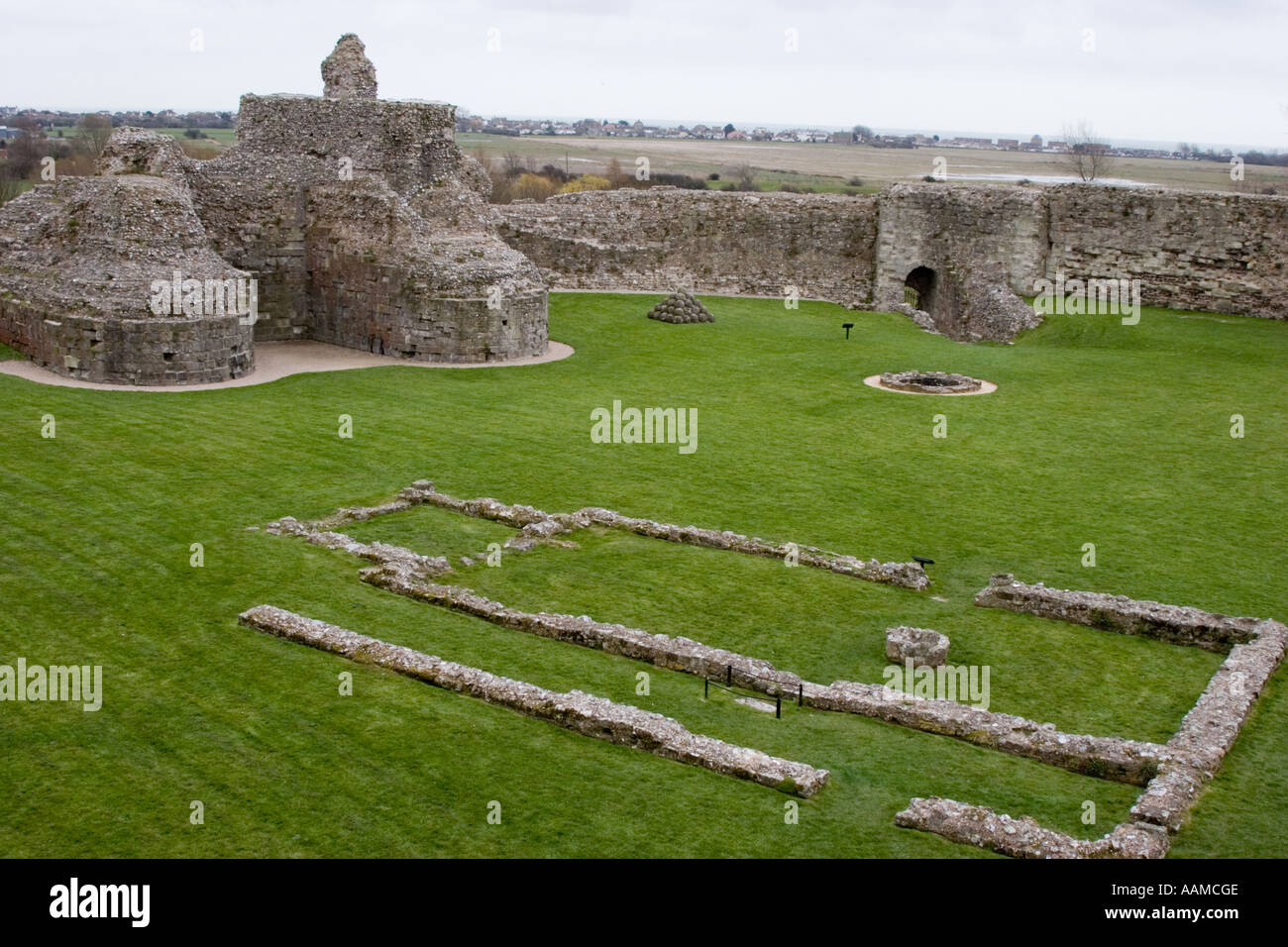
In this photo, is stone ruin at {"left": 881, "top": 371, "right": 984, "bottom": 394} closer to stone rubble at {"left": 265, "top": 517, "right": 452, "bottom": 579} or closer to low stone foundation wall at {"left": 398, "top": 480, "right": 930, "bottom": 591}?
low stone foundation wall at {"left": 398, "top": 480, "right": 930, "bottom": 591}

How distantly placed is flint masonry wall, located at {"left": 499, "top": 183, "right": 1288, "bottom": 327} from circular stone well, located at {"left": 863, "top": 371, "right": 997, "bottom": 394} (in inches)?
403

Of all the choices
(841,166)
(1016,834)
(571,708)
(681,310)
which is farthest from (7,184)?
(841,166)

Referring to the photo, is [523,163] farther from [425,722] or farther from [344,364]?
[425,722]

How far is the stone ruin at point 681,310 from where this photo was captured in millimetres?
33406

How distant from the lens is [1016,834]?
32.3 feet

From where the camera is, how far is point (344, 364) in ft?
91.4

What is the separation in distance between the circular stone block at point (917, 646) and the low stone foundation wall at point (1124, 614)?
5.67 feet

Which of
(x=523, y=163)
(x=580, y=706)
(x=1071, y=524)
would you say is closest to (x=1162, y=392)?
(x=1071, y=524)

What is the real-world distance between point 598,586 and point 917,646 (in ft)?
12.8

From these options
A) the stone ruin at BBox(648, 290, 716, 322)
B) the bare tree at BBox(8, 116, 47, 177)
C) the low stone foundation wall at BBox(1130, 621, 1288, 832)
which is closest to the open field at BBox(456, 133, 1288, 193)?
the bare tree at BBox(8, 116, 47, 177)

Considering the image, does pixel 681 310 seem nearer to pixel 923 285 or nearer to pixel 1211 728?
pixel 923 285

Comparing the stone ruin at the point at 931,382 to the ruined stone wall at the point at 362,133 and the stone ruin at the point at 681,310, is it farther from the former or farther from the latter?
the ruined stone wall at the point at 362,133

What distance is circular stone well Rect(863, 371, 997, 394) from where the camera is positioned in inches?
1049

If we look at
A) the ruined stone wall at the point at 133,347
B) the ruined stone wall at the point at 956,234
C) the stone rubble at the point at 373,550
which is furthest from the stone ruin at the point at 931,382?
the stone rubble at the point at 373,550
